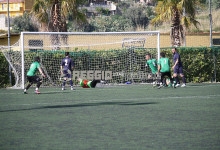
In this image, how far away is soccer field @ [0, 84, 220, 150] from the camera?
11273mm

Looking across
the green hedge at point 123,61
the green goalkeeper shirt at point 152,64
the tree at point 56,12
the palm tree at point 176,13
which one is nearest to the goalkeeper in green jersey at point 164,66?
the green goalkeeper shirt at point 152,64

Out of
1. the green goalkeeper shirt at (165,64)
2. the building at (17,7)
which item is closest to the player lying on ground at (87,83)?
the green goalkeeper shirt at (165,64)

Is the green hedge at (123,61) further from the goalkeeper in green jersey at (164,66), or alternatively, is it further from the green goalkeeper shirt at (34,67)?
the green goalkeeper shirt at (34,67)

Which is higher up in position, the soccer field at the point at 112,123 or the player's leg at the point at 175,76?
the player's leg at the point at 175,76

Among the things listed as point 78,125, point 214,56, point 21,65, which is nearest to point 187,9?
point 214,56

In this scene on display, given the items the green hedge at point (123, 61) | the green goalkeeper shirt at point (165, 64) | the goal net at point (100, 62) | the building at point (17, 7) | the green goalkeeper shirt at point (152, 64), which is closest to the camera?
Answer: the green goalkeeper shirt at point (165, 64)

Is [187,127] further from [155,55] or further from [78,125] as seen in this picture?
[155,55]

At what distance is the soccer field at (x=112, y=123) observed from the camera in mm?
11273

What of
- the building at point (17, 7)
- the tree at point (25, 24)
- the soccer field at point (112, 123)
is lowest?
the soccer field at point (112, 123)

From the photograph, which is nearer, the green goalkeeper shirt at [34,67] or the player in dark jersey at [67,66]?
the green goalkeeper shirt at [34,67]

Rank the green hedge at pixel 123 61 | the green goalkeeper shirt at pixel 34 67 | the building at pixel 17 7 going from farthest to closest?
1. the building at pixel 17 7
2. the green hedge at pixel 123 61
3. the green goalkeeper shirt at pixel 34 67

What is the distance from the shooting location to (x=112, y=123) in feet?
46.8

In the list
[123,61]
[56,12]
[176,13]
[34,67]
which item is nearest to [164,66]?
[34,67]

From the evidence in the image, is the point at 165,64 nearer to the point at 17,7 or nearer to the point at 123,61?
the point at 123,61
